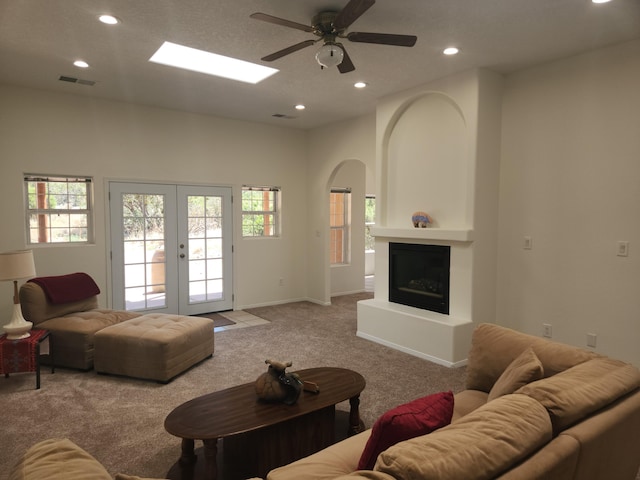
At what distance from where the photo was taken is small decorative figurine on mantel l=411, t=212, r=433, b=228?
15.0 feet

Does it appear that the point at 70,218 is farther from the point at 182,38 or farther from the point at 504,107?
the point at 504,107

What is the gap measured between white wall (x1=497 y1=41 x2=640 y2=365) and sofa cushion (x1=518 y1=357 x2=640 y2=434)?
2049mm

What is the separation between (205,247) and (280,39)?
3.54m

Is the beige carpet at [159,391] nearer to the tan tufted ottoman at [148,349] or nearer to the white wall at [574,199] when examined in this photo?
the tan tufted ottoman at [148,349]

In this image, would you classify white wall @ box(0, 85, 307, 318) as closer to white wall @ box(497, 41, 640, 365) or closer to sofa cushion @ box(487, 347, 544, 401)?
white wall @ box(497, 41, 640, 365)

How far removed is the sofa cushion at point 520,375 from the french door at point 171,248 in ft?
15.9

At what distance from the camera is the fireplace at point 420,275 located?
4.45 meters

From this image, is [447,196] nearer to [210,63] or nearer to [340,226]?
[210,63]

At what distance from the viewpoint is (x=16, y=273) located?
11.6 ft

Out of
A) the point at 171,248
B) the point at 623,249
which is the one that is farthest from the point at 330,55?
the point at 171,248

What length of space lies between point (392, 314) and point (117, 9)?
3.75 meters

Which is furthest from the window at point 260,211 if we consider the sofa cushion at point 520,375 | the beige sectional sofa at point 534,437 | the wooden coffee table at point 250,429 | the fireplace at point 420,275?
the sofa cushion at point 520,375

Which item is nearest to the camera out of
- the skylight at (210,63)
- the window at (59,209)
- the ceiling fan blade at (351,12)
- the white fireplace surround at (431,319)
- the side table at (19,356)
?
the ceiling fan blade at (351,12)

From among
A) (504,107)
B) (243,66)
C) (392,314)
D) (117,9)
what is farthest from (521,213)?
(117,9)
